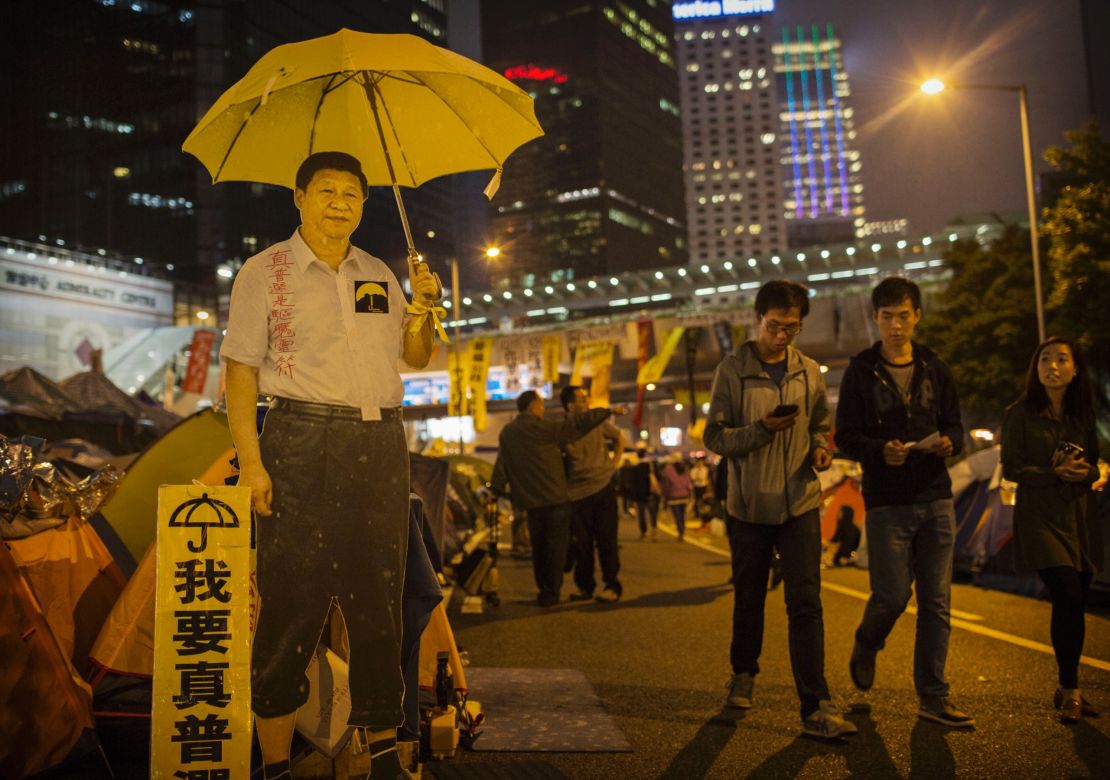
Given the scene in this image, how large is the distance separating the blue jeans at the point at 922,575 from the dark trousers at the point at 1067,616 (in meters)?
0.52

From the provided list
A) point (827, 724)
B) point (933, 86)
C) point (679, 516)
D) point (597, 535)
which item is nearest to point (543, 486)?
point (597, 535)

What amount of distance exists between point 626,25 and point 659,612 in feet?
618

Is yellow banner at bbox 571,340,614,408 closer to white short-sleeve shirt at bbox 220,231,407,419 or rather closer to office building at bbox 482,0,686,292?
white short-sleeve shirt at bbox 220,231,407,419

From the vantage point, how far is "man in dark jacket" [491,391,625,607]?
354 inches

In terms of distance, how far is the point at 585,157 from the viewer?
164625 mm

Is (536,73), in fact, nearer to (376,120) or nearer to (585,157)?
(585,157)

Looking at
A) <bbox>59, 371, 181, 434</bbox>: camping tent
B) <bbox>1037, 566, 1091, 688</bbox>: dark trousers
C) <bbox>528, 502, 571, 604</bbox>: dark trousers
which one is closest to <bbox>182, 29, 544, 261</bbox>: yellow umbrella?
<bbox>1037, 566, 1091, 688</bbox>: dark trousers

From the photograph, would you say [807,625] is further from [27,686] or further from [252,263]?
[27,686]

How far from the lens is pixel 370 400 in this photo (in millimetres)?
3133

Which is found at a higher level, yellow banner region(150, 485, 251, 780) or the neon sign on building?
the neon sign on building

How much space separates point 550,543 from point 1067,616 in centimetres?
506

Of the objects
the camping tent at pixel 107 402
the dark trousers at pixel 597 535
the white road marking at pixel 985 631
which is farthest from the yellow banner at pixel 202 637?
the camping tent at pixel 107 402

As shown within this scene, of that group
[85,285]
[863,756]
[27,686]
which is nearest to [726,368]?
[863,756]

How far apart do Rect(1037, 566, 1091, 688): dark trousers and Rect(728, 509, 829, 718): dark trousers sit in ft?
3.46
